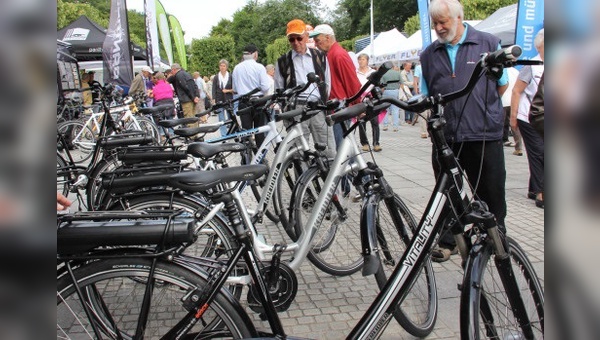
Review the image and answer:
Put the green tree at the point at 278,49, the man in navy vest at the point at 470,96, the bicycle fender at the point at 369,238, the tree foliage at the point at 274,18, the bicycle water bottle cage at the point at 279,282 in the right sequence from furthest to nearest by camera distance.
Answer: the tree foliage at the point at 274,18
the green tree at the point at 278,49
the man in navy vest at the point at 470,96
the bicycle water bottle cage at the point at 279,282
the bicycle fender at the point at 369,238

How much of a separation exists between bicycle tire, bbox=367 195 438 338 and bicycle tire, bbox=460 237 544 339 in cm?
71

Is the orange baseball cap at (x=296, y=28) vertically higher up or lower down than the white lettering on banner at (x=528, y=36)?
higher up

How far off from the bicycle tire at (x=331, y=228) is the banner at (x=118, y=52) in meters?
7.08

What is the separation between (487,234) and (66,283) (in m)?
1.58

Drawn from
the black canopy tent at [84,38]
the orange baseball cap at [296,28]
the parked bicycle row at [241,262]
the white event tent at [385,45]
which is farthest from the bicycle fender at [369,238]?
the white event tent at [385,45]

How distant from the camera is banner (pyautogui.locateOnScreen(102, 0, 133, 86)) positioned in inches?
385

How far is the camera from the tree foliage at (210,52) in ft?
176

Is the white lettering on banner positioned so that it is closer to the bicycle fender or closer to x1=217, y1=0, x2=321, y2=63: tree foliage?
the bicycle fender

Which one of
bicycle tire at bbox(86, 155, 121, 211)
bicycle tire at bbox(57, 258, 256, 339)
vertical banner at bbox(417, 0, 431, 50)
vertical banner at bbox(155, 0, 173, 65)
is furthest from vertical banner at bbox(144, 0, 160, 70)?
bicycle tire at bbox(57, 258, 256, 339)

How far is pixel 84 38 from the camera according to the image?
19.5m

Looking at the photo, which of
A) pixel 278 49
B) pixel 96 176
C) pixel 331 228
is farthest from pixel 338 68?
pixel 278 49

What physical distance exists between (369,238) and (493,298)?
0.77 metres

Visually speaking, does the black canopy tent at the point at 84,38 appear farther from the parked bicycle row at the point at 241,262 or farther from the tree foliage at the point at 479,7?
the tree foliage at the point at 479,7

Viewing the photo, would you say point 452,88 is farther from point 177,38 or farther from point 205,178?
point 177,38
